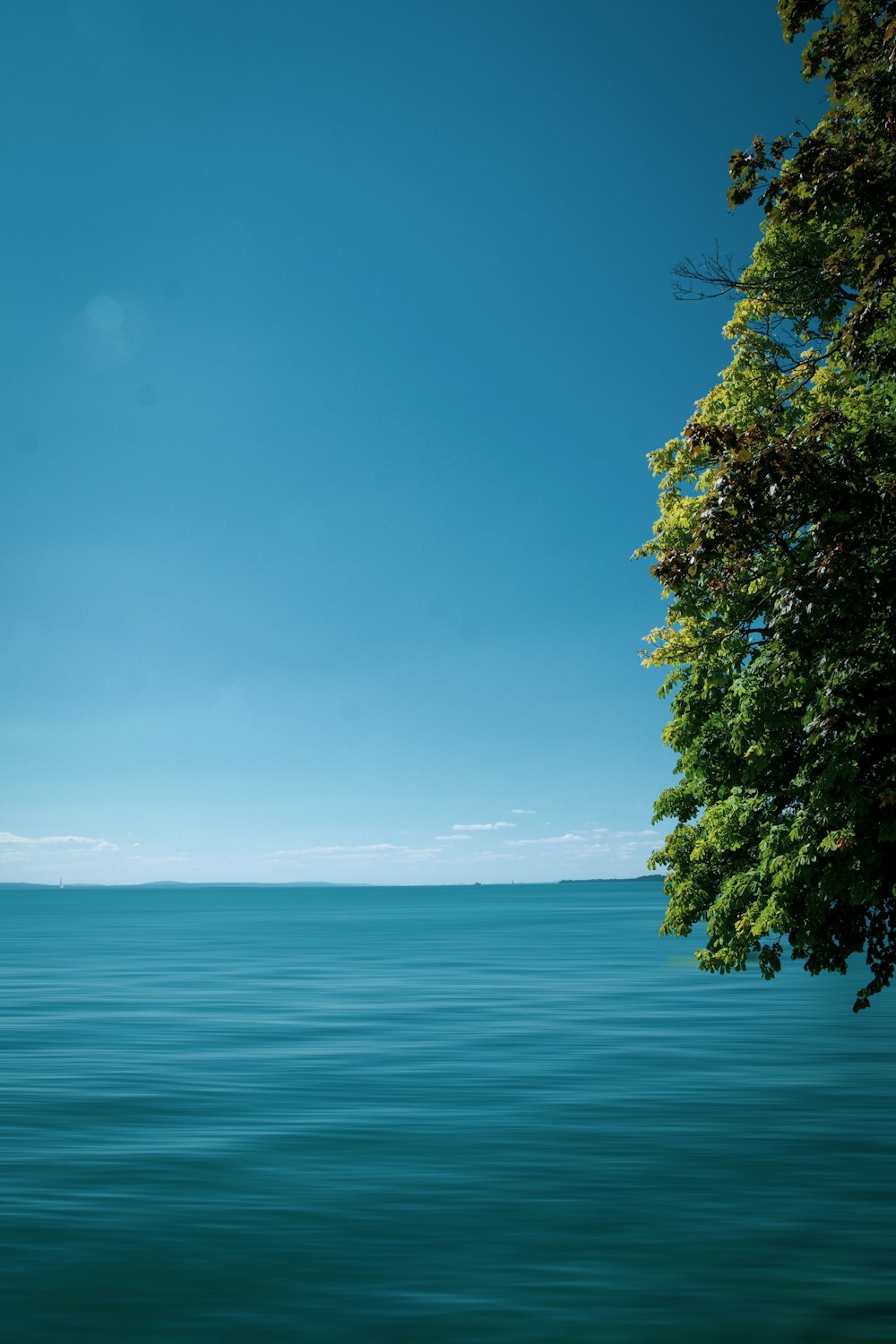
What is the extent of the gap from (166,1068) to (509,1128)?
33.3ft

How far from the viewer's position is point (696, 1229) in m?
14.0

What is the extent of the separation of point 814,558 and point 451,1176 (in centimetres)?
962

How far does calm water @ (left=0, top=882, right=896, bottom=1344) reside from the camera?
11508 millimetres

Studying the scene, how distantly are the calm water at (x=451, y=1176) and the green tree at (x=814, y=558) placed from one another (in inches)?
150

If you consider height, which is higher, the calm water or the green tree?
the green tree

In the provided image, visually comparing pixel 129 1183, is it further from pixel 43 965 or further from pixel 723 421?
pixel 43 965

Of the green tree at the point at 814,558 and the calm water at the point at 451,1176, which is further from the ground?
the green tree at the point at 814,558

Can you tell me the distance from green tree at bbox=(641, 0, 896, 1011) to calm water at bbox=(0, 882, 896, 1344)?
3.80 m

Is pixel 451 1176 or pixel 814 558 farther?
pixel 451 1176

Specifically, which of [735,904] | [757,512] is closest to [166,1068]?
[735,904]

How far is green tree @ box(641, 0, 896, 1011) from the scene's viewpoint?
12461 mm

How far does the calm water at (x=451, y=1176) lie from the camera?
1151cm

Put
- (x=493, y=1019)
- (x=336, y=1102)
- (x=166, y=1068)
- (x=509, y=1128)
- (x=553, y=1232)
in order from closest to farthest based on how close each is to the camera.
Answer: (x=553, y=1232) → (x=509, y=1128) → (x=336, y=1102) → (x=166, y=1068) → (x=493, y=1019)

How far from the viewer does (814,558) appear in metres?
12.3
